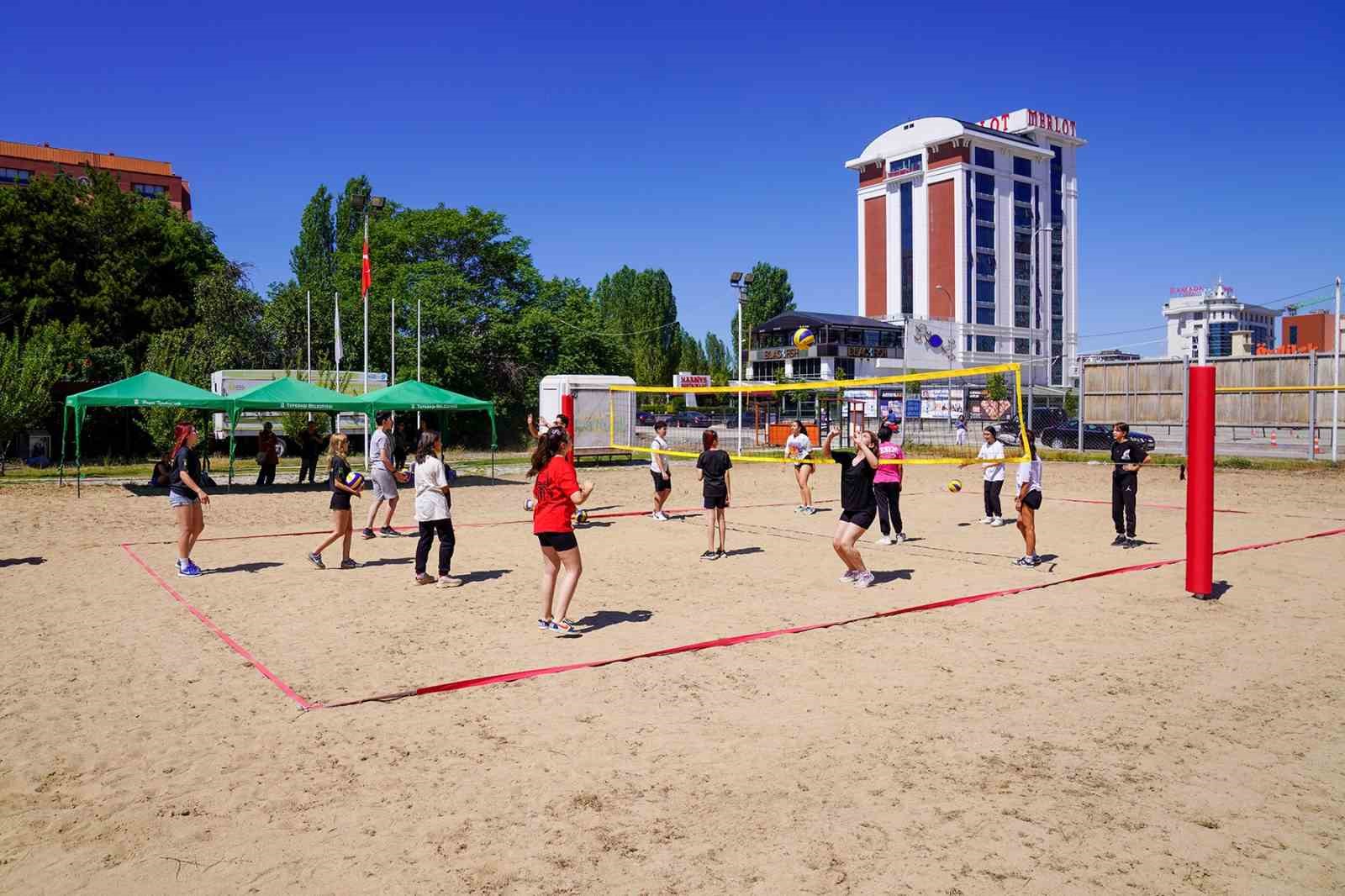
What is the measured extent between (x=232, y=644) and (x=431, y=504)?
253cm

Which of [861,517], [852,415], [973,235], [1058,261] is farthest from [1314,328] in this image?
[861,517]

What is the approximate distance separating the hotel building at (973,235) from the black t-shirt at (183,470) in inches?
2656

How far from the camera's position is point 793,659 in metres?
6.68

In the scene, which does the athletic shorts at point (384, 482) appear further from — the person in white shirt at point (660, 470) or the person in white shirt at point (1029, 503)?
the person in white shirt at point (1029, 503)

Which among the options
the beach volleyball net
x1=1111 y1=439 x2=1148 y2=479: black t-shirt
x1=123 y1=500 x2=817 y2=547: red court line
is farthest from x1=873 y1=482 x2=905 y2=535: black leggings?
x1=123 y1=500 x2=817 y2=547: red court line

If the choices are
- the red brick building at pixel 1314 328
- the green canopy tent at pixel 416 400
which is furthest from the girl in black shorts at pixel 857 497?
the red brick building at pixel 1314 328

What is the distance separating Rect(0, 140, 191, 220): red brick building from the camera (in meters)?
67.1

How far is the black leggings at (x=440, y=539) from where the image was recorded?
9.38 m

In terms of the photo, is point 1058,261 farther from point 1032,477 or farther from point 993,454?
point 1032,477

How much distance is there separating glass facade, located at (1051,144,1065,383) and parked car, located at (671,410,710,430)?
165 ft

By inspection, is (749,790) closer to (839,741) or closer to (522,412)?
(839,741)

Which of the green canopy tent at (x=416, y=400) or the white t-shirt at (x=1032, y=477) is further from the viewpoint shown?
the green canopy tent at (x=416, y=400)

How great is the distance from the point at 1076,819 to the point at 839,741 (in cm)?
133

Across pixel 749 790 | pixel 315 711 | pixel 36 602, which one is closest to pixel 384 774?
pixel 315 711
